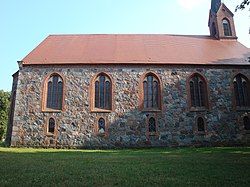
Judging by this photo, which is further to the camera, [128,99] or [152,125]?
[128,99]

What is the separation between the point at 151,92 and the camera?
23.5 metres

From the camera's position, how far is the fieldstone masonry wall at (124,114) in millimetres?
22062

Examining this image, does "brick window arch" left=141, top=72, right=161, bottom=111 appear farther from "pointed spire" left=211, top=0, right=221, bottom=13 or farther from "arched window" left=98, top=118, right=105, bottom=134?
"pointed spire" left=211, top=0, right=221, bottom=13

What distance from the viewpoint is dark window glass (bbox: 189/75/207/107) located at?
23422 mm

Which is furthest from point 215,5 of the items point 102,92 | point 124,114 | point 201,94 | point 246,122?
point 124,114

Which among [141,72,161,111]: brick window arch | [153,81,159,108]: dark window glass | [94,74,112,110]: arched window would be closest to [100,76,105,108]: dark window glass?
[94,74,112,110]: arched window

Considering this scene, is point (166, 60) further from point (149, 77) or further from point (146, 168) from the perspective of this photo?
point (146, 168)

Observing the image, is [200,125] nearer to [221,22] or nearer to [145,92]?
[145,92]

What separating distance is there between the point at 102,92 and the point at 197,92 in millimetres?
8153

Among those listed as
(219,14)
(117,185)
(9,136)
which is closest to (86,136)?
(9,136)

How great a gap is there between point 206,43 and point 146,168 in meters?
21.0

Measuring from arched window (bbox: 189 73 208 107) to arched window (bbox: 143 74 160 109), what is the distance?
2.92 metres

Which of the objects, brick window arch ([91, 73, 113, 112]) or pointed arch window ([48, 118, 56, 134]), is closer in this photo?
pointed arch window ([48, 118, 56, 134])

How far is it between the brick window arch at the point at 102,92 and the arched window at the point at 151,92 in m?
2.91
